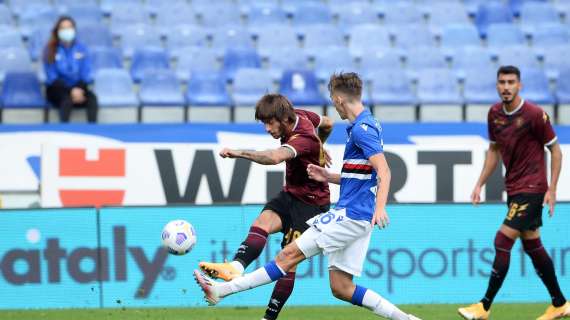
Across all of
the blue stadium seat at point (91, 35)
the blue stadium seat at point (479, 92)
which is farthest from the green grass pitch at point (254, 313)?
the blue stadium seat at point (91, 35)

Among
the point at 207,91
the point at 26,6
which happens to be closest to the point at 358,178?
the point at 207,91

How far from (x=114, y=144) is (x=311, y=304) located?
12.7 feet

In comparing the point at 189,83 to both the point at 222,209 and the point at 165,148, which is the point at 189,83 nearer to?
the point at 165,148

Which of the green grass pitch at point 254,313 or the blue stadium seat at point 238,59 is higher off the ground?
the blue stadium seat at point 238,59

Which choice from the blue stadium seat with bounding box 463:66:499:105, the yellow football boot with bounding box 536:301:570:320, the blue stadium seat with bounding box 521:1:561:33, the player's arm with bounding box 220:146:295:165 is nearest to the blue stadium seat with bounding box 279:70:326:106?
the blue stadium seat with bounding box 463:66:499:105

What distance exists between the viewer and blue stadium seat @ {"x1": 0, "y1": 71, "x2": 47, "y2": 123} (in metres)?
14.8

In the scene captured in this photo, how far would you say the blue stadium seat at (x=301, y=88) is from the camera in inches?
607

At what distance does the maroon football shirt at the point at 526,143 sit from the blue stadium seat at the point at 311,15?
8180mm

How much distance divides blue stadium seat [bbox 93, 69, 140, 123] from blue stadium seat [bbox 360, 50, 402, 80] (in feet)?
11.2

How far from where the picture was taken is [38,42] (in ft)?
52.2

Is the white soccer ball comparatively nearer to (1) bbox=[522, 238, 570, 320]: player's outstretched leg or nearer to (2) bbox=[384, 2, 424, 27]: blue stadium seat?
(1) bbox=[522, 238, 570, 320]: player's outstretched leg

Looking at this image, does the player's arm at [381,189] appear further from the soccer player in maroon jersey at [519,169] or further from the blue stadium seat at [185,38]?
the blue stadium seat at [185,38]

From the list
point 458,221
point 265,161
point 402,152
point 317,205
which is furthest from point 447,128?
point 265,161

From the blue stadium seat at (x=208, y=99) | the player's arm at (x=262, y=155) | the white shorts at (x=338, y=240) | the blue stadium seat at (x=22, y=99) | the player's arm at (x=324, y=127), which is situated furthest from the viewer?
the blue stadium seat at (x=208, y=99)
